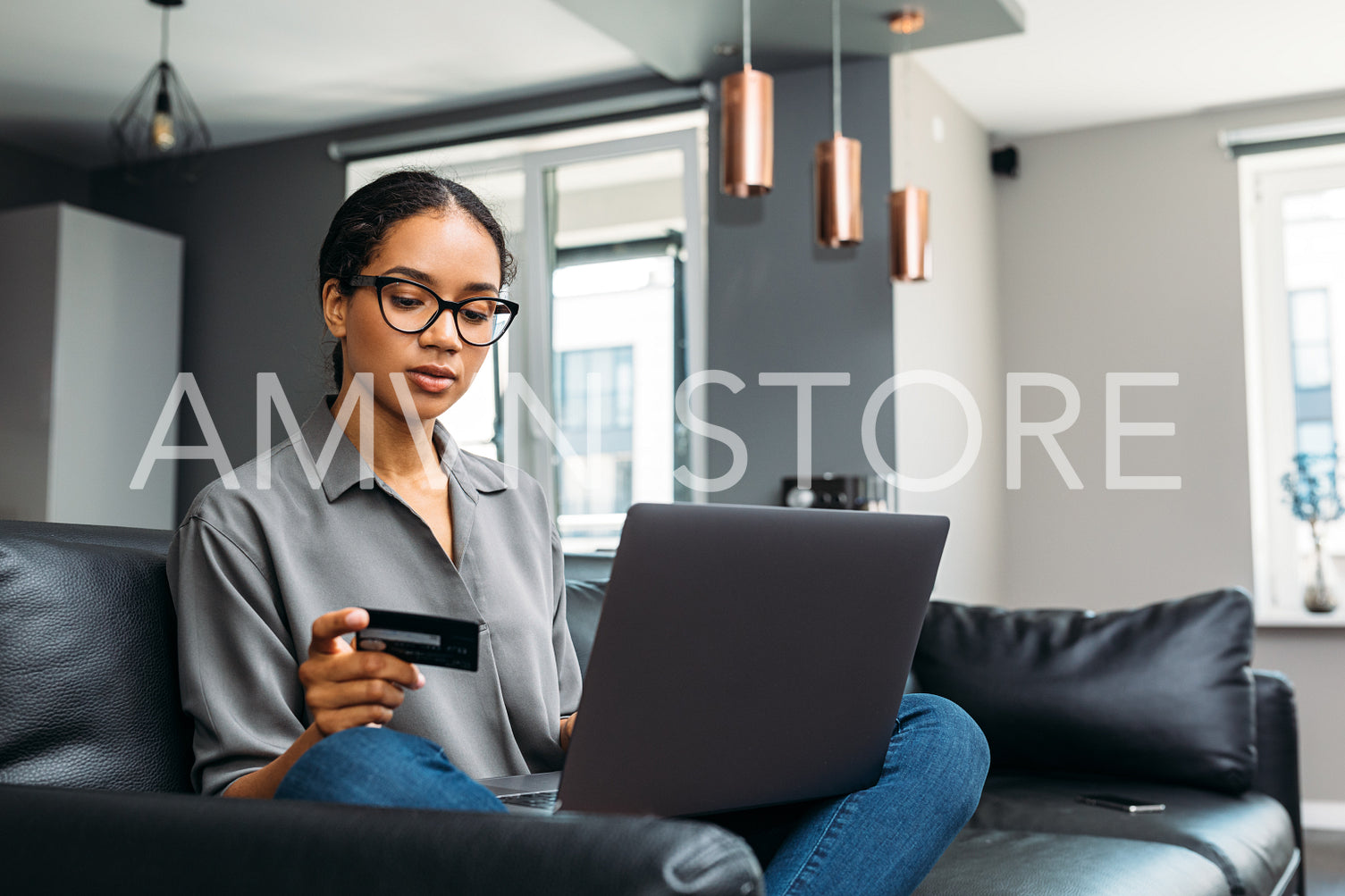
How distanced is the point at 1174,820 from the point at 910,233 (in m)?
1.86

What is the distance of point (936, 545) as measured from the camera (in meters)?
1.12

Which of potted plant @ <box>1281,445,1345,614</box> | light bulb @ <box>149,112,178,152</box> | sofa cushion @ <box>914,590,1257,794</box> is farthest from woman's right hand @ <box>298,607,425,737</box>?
potted plant @ <box>1281,445,1345,614</box>

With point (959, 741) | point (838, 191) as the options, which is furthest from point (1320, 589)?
→ point (959, 741)

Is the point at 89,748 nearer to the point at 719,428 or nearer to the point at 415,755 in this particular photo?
the point at 415,755

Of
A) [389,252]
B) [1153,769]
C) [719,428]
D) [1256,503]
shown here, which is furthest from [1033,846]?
[1256,503]

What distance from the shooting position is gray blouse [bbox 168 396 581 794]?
1.11 m

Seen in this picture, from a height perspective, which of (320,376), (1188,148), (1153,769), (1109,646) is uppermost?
(1188,148)

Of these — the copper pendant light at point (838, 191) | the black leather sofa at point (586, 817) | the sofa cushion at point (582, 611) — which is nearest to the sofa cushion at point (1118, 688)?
the black leather sofa at point (586, 817)

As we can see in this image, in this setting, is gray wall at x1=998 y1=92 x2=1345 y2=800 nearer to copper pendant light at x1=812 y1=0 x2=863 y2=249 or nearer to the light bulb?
copper pendant light at x1=812 y1=0 x2=863 y2=249

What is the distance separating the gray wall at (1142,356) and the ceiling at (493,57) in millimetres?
204

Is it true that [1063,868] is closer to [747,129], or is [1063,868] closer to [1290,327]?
[747,129]

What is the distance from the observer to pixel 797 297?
4078 millimetres

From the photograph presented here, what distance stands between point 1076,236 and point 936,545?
4.00m

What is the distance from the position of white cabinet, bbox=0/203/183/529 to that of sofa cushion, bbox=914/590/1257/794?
140 inches
